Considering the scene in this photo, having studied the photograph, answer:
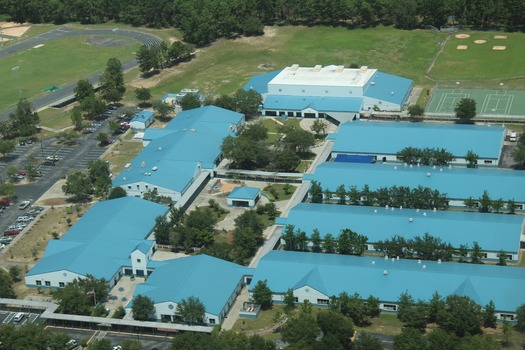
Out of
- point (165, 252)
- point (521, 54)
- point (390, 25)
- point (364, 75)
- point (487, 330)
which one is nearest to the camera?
point (487, 330)

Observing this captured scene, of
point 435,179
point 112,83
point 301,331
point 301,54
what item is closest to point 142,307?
point 301,331

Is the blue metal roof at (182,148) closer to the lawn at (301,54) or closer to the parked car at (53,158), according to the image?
the parked car at (53,158)

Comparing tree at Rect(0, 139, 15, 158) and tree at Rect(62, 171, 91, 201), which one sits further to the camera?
tree at Rect(0, 139, 15, 158)

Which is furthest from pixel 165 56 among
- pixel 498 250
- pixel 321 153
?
pixel 498 250

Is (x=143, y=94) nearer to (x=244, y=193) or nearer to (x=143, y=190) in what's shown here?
(x=143, y=190)

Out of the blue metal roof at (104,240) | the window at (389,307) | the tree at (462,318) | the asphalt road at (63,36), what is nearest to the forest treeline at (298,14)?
the asphalt road at (63,36)

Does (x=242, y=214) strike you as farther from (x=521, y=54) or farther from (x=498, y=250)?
(x=521, y=54)

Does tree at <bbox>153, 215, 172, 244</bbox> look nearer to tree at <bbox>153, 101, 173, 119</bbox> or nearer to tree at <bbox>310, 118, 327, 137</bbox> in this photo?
tree at <bbox>310, 118, 327, 137</bbox>

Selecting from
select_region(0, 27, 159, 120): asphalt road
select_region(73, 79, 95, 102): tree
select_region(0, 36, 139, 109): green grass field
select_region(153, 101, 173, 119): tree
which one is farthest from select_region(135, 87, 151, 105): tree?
select_region(0, 36, 139, 109): green grass field
